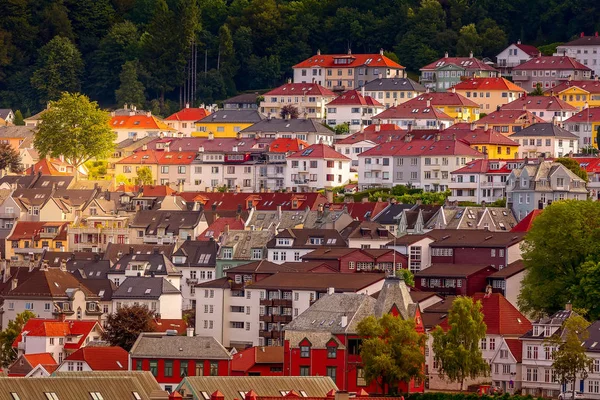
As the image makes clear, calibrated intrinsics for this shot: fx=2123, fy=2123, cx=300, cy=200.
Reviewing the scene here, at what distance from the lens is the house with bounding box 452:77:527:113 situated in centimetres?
18125

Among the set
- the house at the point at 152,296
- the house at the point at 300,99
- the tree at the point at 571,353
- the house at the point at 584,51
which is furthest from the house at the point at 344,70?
the tree at the point at 571,353

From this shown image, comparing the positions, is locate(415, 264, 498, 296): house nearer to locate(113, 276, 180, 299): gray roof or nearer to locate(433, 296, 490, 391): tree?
locate(433, 296, 490, 391): tree

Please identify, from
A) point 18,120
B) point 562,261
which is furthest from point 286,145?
point 562,261

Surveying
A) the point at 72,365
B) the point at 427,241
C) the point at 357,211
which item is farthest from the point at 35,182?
the point at 72,365

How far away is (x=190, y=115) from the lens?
618 ft

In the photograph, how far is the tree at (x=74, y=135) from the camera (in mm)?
168500

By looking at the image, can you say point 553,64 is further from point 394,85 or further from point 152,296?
point 152,296

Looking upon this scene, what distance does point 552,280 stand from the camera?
353 feet

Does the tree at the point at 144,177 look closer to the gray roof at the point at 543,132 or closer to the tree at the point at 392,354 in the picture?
the gray roof at the point at 543,132

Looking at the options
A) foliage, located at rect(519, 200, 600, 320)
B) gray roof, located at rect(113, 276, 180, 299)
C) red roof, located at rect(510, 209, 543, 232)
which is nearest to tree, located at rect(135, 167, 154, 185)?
gray roof, located at rect(113, 276, 180, 299)

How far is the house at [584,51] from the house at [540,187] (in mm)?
58377

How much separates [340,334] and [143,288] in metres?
21.5

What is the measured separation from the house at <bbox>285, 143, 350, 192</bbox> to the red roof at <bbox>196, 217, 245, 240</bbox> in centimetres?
1862

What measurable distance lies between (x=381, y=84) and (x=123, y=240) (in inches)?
1972
